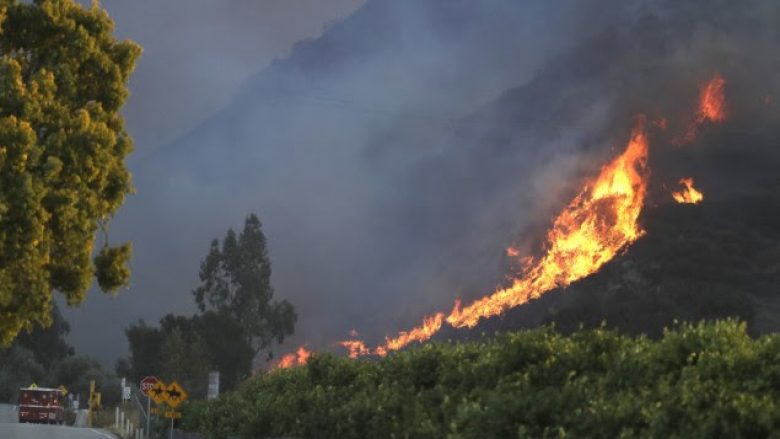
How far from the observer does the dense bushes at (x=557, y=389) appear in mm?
12672

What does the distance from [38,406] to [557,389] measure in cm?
6387

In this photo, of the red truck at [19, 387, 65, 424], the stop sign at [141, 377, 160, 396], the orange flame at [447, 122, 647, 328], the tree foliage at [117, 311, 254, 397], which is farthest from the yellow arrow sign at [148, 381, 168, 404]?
the orange flame at [447, 122, 647, 328]

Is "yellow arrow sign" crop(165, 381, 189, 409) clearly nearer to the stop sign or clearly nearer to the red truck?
the stop sign

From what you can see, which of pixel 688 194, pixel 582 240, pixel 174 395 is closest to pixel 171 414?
pixel 174 395

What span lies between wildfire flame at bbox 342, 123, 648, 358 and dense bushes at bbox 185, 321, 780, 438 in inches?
3013

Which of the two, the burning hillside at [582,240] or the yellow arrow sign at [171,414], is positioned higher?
the burning hillside at [582,240]

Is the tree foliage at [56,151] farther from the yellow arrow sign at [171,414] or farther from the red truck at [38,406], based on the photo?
the red truck at [38,406]

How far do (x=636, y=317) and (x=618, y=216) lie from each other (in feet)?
42.4

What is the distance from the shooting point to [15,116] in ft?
81.3

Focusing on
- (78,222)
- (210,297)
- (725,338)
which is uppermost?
(210,297)

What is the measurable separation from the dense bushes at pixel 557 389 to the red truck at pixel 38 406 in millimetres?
50206

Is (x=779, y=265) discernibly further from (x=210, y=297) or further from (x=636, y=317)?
(x=210, y=297)

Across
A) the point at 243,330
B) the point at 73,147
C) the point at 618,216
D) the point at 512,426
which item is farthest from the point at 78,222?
the point at 618,216

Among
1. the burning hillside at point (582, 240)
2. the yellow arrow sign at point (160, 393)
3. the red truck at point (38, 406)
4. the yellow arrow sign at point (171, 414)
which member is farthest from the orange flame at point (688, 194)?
the yellow arrow sign at point (160, 393)
